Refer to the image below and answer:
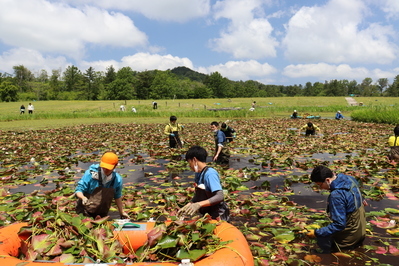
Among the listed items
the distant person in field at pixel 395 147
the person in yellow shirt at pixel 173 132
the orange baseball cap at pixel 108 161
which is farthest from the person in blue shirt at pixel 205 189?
the person in yellow shirt at pixel 173 132

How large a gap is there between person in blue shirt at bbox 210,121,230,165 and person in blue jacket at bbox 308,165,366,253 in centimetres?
591

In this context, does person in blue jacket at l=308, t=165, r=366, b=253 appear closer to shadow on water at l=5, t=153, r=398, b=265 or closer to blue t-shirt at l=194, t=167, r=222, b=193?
shadow on water at l=5, t=153, r=398, b=265

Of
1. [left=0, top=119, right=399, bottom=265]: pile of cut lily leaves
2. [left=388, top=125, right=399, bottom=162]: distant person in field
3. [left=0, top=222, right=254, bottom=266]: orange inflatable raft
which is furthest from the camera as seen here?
[left=388, top=125, right=399, bottom=162]: distant person in field

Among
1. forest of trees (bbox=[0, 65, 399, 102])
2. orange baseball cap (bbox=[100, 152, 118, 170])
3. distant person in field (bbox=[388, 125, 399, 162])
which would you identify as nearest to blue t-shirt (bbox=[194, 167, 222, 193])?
orange baseball cap (bbox=[100, 152, 118, 170])

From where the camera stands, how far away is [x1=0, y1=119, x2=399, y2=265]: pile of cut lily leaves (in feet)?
16.6

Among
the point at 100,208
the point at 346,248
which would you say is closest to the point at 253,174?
the point at 346,248

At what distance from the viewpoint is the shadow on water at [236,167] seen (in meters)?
7.50

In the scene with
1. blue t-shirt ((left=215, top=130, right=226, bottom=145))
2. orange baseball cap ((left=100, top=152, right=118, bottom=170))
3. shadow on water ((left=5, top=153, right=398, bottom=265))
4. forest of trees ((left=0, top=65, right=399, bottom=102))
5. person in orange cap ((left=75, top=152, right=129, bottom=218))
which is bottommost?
shadow on water ((left=5, top=153, right=398, bottom=265))

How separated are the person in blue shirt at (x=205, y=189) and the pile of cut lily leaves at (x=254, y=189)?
0.82 meters

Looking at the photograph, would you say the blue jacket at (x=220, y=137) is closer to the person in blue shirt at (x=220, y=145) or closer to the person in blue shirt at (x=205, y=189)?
the person in blue shirt at (x=220, y=145)

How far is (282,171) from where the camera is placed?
10.5 metres

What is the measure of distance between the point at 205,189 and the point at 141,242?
1.31 metres

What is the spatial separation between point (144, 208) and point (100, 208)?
2.13 meters

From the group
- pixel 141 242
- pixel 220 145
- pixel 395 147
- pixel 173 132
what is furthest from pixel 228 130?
pixel 141 242
